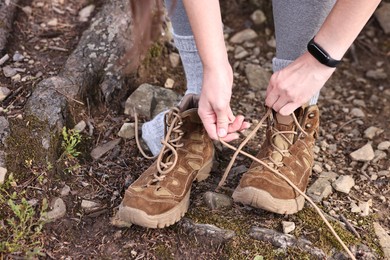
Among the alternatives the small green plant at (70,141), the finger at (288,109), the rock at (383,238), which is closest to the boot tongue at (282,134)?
the finger at (288,109)

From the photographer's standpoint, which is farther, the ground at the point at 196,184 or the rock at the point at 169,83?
the rock at the point at 169,83

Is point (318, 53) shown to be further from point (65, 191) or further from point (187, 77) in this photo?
point (65, 191)

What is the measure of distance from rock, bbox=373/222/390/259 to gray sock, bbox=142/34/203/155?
0.86 meters

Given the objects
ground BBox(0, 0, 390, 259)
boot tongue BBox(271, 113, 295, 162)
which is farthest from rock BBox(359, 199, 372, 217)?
boot tongue BBox(271, 113, 295, 162)

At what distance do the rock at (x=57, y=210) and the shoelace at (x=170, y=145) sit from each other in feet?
1.13

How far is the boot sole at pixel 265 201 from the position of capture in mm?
2016

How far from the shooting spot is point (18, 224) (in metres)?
1.97

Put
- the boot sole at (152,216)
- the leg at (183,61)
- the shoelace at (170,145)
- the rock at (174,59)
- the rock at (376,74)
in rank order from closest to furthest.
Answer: the boot sole at (152,216) → the shoelace at (170,145) → the leg at (183,61) → the rock at (174,59) → the rock at (376,74)

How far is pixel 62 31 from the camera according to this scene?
2846 mm

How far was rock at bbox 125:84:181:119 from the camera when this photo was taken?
2.58m

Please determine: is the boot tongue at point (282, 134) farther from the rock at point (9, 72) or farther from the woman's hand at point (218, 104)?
the rock at point (9, 72)

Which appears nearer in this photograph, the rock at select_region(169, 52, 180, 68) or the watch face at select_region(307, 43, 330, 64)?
the watch face at select_region(307, 43, 330, 64)

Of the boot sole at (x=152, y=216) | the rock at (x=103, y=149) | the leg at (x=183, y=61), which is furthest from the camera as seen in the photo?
the rock at (x=103, y=149)

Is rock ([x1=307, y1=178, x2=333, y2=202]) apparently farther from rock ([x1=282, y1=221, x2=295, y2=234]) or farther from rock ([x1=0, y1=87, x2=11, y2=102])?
rock ([x1=0, y1=87, x2=11, y2=102])
